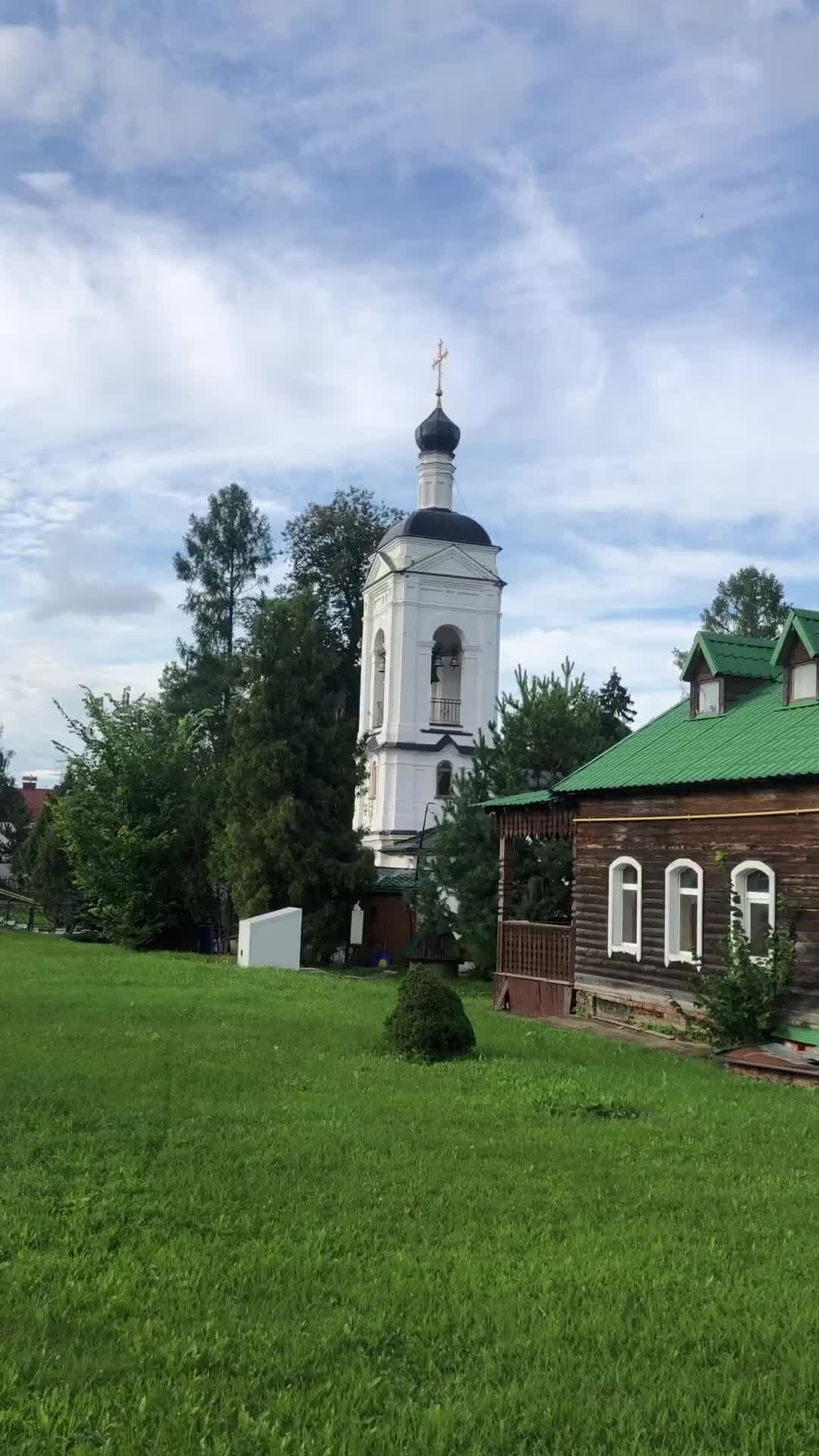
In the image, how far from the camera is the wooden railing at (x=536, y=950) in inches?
717

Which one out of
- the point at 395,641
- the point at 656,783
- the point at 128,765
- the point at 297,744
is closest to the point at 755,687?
the point at 656,783

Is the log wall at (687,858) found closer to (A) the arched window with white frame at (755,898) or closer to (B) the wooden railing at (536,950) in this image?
(A) the arched window with white frame at (755,898)

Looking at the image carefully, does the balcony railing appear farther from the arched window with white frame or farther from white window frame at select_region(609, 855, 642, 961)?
the arched window with white frame

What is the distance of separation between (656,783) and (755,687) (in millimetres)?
2666

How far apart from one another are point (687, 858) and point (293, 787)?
13.1 metres

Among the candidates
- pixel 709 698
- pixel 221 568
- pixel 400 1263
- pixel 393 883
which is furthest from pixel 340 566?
pixel 400 1263

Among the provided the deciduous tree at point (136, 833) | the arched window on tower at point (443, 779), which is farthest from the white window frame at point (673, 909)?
the arched window on tower at point (443, 779)

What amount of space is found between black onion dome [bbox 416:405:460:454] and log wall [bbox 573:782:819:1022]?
26832 millimetres

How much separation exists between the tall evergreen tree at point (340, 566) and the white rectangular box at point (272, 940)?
21.8m

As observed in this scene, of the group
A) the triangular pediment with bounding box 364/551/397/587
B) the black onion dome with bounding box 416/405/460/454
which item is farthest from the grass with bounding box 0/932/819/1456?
the black onion dome with bounding box 416/405/460/454

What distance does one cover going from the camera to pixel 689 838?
50.9ft

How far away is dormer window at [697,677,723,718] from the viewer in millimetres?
17328

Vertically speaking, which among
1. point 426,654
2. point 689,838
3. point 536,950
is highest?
point 426,654

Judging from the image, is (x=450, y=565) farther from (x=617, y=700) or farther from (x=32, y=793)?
(x=32, y=793)
